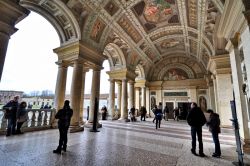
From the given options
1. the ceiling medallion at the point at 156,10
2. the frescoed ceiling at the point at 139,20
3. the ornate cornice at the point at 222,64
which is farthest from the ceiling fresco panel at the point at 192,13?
the ornate cornice at the point at 222,64

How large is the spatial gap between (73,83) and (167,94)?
48.4 ft

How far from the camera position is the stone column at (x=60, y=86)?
7.91m

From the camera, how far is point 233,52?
4574 mm

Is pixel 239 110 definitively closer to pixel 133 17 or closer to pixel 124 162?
pixel 124 162

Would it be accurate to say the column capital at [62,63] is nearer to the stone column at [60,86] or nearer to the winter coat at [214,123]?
the stone column at [60,86]

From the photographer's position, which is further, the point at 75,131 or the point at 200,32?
the point at 200,32

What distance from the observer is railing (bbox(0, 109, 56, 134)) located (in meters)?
5.54

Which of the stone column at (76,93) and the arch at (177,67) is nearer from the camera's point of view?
the stone column at (76,93)

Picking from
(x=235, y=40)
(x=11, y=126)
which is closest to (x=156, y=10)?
(x=235, y=40)

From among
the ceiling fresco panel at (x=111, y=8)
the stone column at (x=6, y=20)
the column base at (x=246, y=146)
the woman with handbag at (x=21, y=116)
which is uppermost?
the ceiling fresco panel at (x=111, y=8)

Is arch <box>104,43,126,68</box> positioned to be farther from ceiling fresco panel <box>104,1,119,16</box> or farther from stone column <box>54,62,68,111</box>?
stone column <box>54,62,68,111</box>

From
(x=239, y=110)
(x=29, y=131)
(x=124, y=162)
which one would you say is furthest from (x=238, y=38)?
(x=29, y=131)

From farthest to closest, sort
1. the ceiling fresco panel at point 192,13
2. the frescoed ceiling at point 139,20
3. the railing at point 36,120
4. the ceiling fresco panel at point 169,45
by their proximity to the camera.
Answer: the ceiling fresco panel at point 169,45, the ceiling fresco panel at point 192,13, the frescoed ceiling at point 139,20, the railing at point 36,120

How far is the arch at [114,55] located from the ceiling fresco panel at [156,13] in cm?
322
